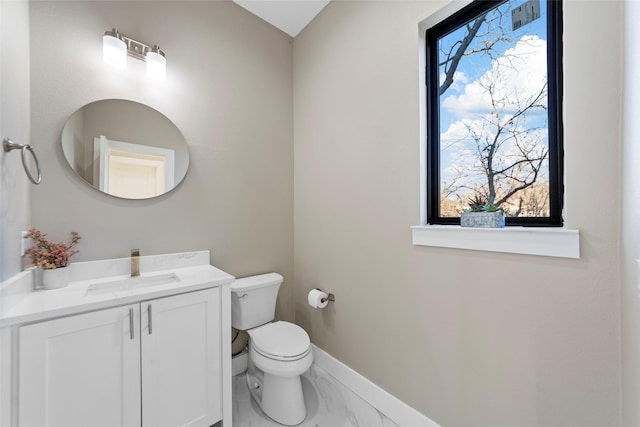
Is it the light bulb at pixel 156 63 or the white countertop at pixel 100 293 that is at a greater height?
the light bulb at pixel 156 63

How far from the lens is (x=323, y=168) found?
1945 millimetres

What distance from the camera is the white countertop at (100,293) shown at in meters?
0.95

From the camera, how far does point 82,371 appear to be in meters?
1.01

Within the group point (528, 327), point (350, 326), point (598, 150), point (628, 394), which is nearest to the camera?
point (628, 394)

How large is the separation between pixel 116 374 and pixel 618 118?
2.08m

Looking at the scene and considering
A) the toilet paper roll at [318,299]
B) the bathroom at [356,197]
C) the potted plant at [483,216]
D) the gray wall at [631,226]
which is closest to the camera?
the gray wall at [631,226]

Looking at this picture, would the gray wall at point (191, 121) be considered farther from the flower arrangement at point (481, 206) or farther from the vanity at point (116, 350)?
the flower arrangement at point (481, 206)

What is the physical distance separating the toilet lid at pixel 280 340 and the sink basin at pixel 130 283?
0.61 m

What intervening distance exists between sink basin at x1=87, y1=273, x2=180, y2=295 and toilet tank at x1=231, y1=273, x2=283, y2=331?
398 mm

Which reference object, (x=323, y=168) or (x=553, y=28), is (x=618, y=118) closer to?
(x=553, y=28)

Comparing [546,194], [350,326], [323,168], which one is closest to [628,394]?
[546,194]

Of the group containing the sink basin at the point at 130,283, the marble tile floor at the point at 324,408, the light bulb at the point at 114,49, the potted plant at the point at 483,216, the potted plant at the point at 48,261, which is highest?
the light bulb at the point at 114,49

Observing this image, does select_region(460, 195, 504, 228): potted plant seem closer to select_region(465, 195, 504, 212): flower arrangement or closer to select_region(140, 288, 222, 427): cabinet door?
select_region(465, 195, 504, 212): flower arrangement

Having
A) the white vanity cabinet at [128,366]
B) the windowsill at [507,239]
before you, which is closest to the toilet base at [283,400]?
the white vanity cabinet at [128,366]
